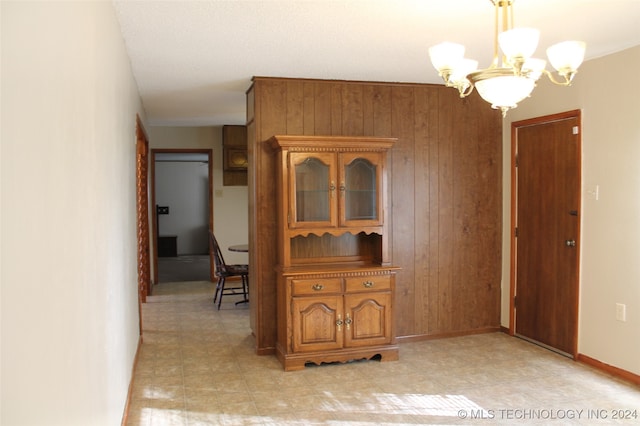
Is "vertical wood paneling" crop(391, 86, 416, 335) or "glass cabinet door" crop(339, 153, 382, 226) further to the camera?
"vertical wood paneling" crop(391, 86, 416, 335)

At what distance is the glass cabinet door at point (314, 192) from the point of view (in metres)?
4.39

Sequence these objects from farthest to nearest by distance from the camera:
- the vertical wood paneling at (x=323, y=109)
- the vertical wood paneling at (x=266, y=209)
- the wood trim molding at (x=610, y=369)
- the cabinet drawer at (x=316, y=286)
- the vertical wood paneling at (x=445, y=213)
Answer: the vertical wood paneling at (x=445, y=213) → the vertical wood paneling at (x=323, y=109) → the vertical wood paneling at (x=266, y=209) → the cabinet drawer at (x=316, y=286) → the wood trim molding at (x=610, y=369)

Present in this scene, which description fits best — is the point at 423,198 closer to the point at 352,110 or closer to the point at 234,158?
the point at 352,110

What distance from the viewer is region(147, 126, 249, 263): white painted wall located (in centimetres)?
845

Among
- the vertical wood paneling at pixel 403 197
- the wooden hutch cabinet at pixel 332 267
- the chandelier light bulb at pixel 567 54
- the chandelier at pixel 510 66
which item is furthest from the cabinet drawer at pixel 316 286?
the chandelier light bulb at pixel 567 54

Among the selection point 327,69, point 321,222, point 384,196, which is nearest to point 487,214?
point 384,196

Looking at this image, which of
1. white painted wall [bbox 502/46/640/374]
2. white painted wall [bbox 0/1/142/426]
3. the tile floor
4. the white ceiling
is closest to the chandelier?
the white ceiling

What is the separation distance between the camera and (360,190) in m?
4.52

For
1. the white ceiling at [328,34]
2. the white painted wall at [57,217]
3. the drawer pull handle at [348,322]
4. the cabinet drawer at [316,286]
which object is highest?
the white ceiling at [328,34]

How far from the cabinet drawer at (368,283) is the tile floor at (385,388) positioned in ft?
1.95

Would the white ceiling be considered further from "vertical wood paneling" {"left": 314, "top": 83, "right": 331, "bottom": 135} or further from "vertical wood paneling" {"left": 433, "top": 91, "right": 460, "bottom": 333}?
"vertical wood paneling" {"left": 433, "top": 91, "right": 460, "bottom": 333}

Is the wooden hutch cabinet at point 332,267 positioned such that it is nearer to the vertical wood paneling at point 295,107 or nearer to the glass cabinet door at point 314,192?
the glass cabinet door at point 314,192

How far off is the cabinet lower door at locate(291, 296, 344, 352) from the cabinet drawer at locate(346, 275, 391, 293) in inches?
5.3

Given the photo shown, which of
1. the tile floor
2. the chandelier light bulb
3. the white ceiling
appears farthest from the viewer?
the tile floor
